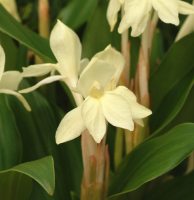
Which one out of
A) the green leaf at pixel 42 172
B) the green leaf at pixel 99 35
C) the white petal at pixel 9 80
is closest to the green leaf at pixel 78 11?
the green leaf at pixel 99 35

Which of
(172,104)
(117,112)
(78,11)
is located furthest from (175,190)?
(78,11)

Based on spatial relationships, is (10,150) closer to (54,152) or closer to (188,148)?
(54,152)

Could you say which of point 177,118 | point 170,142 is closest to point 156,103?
point 177,118

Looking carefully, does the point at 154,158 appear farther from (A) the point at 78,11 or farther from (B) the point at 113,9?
(A) the point at 78,11

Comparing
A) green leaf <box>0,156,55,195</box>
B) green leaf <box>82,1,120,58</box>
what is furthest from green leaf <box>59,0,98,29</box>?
green leaf <box>0,156,55,195</box>

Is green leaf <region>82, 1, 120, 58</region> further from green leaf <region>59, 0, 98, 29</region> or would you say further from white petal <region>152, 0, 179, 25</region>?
white petal <region>152, 0, 179, 25</region>

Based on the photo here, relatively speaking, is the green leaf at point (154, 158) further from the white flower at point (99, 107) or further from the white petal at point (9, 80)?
the white petal at point (9, 80)
